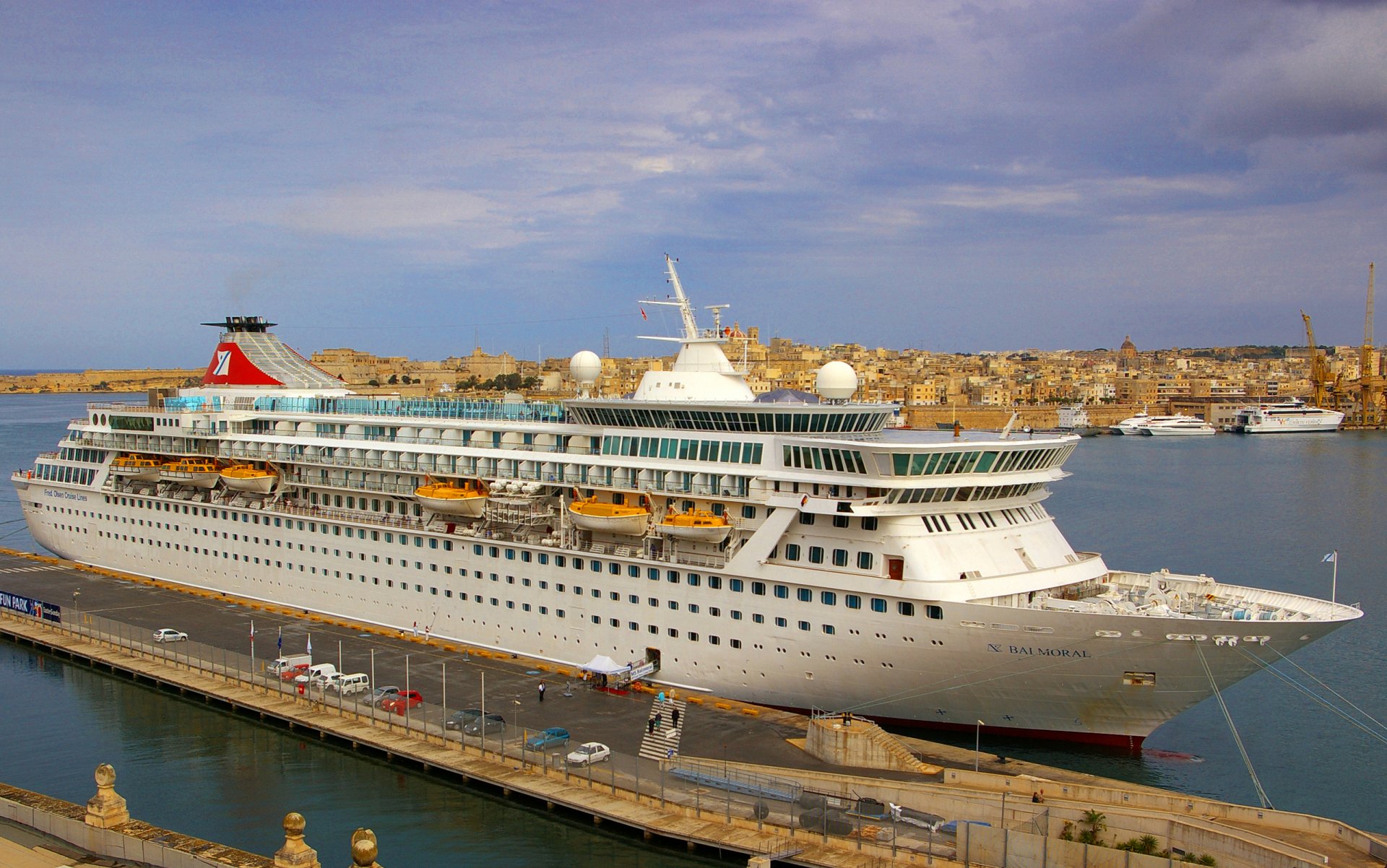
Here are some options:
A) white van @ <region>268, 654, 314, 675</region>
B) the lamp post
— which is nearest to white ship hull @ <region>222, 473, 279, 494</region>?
white van @ <region>268, 654, 314, 675</region>

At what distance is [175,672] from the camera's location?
23891mm

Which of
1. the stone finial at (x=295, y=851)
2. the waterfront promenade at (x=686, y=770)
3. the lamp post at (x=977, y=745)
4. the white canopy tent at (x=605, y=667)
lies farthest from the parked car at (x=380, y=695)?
the lamp post at (x=977, y=745)

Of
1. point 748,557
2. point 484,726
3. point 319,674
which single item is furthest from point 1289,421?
point 484,726

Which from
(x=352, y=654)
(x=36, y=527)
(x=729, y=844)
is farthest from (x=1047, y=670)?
(x=36, y=527)

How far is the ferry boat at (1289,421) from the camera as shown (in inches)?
4970

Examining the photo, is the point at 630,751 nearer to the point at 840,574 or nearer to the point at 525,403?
the point at 840,574

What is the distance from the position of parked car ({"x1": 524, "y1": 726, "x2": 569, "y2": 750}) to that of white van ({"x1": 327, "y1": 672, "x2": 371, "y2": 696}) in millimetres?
5141

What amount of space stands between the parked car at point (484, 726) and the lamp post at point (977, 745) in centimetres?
823

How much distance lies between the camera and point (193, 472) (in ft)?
101

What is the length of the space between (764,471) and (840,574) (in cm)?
261

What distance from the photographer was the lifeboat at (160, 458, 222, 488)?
30516 millimetres

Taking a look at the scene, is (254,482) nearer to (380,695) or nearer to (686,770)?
(380,695)

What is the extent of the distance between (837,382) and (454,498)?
920 cm

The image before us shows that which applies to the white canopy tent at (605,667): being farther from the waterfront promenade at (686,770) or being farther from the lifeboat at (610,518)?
the lifeboat at (610,518)
